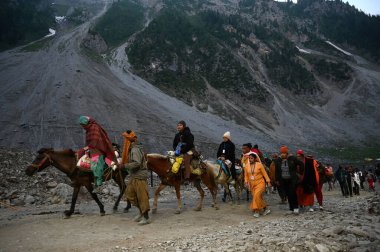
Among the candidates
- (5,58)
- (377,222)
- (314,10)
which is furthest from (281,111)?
(314,10)

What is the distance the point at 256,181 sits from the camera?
9070 mm

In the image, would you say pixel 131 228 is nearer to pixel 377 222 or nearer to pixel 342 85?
pixel 377 222

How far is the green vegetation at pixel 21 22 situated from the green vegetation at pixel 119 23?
11929mm

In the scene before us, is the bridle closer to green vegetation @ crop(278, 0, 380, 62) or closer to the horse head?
the horse head

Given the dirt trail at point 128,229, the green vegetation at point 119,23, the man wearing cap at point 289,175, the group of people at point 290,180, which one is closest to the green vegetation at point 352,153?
the group of people at point 290,180

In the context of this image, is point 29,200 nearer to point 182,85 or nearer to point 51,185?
point 51,185

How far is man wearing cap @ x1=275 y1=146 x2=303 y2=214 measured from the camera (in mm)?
8984

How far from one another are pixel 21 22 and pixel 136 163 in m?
70.3

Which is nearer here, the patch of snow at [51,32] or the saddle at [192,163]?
the saddle at [192,163]

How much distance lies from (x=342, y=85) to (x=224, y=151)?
74224mm

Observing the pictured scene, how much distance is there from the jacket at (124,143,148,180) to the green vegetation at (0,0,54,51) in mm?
56609

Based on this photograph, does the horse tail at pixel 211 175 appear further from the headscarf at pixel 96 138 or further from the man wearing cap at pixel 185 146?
the headscarf at pixel 96 138

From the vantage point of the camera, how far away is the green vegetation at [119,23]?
7306 cm

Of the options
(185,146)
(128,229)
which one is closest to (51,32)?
(185,146)
